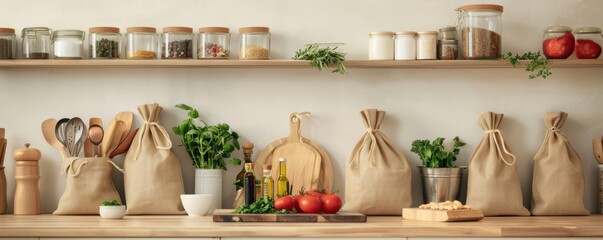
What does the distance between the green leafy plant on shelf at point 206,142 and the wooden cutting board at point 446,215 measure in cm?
80

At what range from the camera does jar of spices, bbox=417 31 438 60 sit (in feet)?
13.3

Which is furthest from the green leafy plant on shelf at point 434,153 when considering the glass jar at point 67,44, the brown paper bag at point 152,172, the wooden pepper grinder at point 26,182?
the wooden pepper grinder at point 26,182

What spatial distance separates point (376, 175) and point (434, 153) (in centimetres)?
26

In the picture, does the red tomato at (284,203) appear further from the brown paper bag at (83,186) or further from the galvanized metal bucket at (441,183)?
the brown paper bag at (83,186)

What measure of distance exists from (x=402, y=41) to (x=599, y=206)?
1.12m

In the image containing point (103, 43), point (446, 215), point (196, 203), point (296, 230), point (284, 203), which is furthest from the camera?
point (103, 43)

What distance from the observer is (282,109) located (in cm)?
419

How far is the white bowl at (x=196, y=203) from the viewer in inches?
155

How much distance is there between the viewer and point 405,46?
159 inches

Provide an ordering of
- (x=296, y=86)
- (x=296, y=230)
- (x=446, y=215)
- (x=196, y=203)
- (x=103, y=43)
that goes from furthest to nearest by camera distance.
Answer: (x=296, y=86), (x=103, y=43), (x=196, y=203), (x=446, y=215), (x=296, y=230)

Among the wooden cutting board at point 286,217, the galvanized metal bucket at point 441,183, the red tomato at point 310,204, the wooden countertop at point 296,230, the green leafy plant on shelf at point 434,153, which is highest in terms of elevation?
the green leafy plant on shelf at point 434,153

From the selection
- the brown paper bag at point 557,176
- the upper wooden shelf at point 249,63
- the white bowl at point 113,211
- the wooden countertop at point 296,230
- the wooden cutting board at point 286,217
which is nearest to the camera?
the wooden countertop at point 296,230

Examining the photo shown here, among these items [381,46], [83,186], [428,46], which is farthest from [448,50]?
[83,186]

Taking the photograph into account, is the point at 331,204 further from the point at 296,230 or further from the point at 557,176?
the point at 557,176
